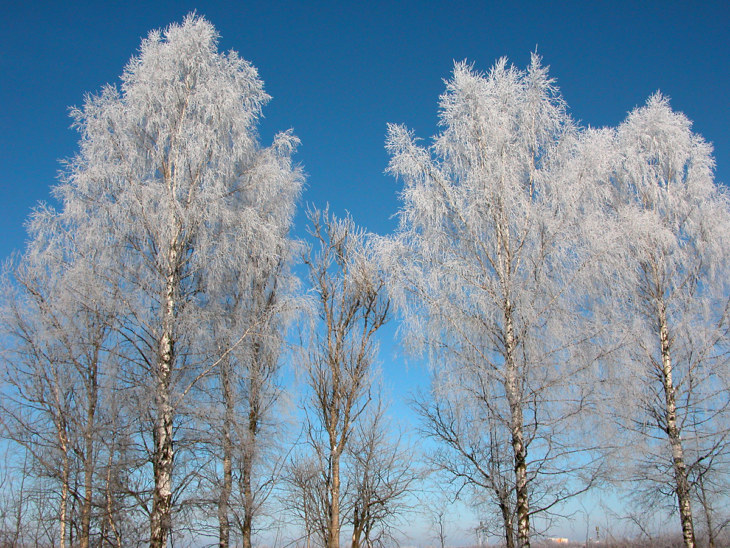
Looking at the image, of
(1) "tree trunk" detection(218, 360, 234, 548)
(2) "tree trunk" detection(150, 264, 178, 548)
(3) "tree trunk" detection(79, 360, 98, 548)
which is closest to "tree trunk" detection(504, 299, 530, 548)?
(1) "tree trunk" detection(218, 360, 234, 548)

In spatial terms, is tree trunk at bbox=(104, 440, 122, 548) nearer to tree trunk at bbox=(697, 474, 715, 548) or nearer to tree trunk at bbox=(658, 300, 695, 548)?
tree trunk at bbox=(658, 300, 695, 548)

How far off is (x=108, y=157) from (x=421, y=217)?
258 inches

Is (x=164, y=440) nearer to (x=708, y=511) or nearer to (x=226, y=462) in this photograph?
(x=226, y=462)

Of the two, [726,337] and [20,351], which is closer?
[20,351]

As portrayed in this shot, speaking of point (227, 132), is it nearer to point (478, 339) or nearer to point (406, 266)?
point (406, 266)

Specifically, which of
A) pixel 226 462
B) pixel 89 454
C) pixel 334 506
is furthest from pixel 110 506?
pixel 334 506

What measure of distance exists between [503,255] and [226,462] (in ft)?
23.8

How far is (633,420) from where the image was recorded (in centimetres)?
1238

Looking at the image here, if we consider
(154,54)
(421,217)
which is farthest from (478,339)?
(154,54)

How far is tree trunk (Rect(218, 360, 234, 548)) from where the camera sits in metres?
10.3

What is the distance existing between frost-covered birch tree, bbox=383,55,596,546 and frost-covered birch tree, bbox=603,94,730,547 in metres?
3.09

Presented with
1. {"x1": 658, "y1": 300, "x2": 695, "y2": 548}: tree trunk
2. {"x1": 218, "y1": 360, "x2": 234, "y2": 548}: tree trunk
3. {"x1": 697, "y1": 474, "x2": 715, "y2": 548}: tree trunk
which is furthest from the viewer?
{"x1": 697, "y1": 474, "x2": 715, "y2": 548}: tree trunk

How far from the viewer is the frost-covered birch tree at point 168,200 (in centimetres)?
998

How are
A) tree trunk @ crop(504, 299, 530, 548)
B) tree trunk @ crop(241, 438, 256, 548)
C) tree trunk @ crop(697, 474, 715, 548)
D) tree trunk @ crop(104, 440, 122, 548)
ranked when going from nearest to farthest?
tree trunk @ crop(504, 299, 530, 548) < tree trunk @ crop(104, 440, 122, 548) < tree trunk @ crop(241, 438, 256, 548) < tree trunk @ crop(697, 474, 715, 548)
